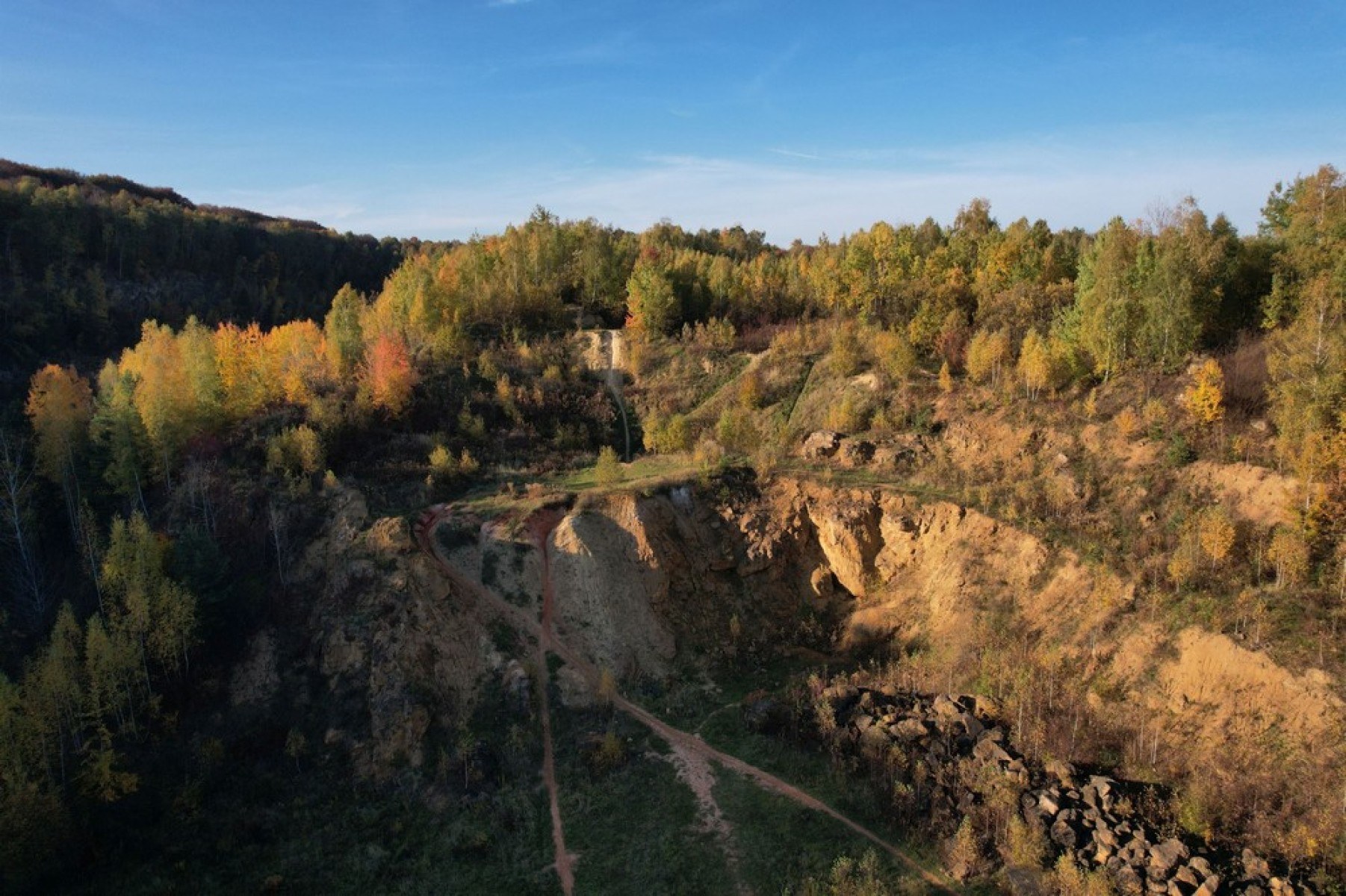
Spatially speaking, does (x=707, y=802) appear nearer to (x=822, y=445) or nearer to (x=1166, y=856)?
(x=1166, y=856)

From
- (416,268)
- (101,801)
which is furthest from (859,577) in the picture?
(416,268)

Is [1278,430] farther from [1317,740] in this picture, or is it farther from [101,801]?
[101,801]

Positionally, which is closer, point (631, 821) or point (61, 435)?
point (631, 821)

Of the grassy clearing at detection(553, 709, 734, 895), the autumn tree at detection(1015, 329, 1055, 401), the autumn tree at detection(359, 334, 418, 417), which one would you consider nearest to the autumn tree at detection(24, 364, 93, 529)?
the autumn tree at detection(359, 334, 418, 417)

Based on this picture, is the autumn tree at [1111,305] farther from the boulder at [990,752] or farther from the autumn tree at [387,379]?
the autumn tree at [387,379]

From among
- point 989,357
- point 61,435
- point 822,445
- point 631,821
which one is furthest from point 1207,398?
point 61,435

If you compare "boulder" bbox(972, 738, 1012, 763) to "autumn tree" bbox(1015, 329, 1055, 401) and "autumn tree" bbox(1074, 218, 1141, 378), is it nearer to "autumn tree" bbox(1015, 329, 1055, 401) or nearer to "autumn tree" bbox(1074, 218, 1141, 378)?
"autumn tree" bbox(1015, 329, 1055, 401)
